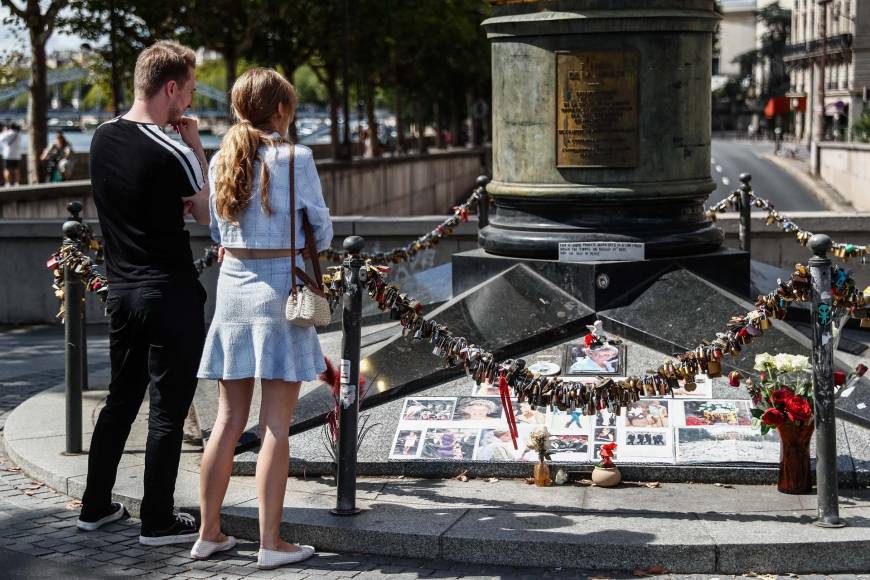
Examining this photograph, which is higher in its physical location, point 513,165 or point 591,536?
point 513,165

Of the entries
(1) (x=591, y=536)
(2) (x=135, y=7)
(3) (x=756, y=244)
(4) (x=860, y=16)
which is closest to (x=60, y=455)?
(1) (x=591, y=536)

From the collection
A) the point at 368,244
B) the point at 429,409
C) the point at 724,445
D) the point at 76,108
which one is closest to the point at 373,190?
the point at 368,244

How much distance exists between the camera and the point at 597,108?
27.9 ft

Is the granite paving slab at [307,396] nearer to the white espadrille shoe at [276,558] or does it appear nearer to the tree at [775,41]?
the white espadrille shoe at [276,558]

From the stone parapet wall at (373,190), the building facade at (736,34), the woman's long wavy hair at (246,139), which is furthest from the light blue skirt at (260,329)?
the building facade at (736,34)

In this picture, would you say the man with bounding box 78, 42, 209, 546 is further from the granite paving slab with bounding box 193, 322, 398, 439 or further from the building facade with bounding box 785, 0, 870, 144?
the building facade with bounding box 785, 0, 870, 144

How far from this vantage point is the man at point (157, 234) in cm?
574

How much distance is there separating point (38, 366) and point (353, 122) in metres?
168

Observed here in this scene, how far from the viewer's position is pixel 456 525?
595cm

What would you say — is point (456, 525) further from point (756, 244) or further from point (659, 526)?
point (756, 244)

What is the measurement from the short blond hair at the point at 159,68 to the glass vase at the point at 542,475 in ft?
8.39

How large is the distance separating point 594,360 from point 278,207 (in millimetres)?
2803

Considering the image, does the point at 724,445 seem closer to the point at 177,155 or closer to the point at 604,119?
the point at 604,119

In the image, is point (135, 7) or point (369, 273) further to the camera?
point (135, 7)
